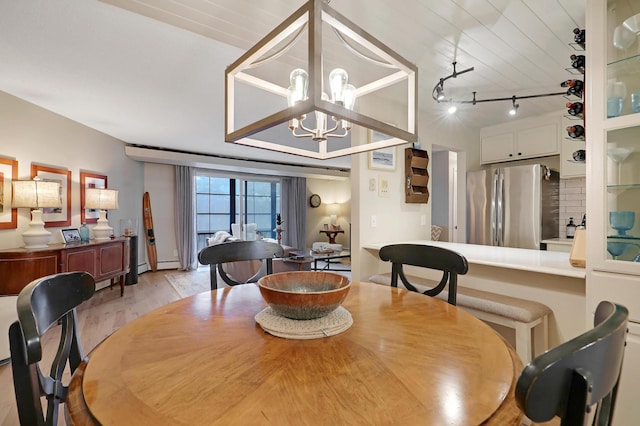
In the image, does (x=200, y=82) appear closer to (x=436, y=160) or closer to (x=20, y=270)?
(x=20, y=270)

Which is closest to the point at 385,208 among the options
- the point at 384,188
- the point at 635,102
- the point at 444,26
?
the point at 384,188

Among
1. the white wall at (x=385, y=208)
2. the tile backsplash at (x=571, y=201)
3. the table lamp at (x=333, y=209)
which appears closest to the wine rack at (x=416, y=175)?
the white wall at (x=385, y=208)

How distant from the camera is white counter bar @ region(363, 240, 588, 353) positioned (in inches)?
70.7

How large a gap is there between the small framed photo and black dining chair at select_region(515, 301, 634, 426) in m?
4.77

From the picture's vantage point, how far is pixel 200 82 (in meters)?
2.86

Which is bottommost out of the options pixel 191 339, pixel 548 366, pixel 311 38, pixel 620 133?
pixel 191 339

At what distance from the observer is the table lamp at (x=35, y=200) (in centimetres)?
316

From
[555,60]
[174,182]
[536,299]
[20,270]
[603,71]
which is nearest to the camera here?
[603,71]

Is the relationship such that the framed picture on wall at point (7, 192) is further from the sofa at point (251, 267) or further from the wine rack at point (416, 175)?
the wine rack at point (416, 175)

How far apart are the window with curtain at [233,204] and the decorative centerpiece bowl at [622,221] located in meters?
6.64

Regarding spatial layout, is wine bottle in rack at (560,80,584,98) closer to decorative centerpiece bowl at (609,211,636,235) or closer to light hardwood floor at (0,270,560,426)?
decorative centerpiece bowl at (609,211,636,235)

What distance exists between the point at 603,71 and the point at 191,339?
2.15 metres

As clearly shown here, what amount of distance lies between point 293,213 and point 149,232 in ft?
11.0

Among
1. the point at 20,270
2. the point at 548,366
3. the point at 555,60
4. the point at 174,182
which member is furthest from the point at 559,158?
the point at 174,182
